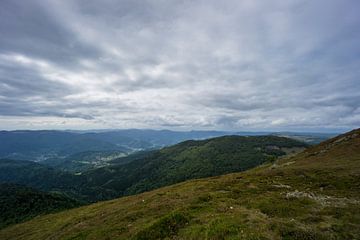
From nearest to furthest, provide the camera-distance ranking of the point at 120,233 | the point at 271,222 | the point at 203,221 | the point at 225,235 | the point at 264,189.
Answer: the point at 225,235 → the point at 271,222 → the point at 203,221 → the point at 120,233 → the point at 264,189

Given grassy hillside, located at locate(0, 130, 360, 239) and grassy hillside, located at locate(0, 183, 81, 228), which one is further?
grassy hillside, located at locate(0, 183, 81, 228)

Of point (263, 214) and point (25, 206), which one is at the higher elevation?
point (263, 214)

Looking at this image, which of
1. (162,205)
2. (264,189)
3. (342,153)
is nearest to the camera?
(162,205)

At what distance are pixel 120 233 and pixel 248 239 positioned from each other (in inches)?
542

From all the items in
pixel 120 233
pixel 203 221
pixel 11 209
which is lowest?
pixel 11 209

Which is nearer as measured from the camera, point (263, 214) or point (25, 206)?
point (263, 214)

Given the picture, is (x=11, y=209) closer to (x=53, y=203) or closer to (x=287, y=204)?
(x=53, y=203)

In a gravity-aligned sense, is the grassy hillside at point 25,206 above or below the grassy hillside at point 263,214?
below

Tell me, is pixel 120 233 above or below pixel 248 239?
below

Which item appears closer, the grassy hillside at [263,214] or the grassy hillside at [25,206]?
the grassy hillside at [263,214]

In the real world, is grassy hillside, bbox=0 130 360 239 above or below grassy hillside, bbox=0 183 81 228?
above

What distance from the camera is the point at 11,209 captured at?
160 m

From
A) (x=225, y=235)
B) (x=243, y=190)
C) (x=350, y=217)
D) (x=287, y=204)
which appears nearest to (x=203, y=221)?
(x=225, y=235)

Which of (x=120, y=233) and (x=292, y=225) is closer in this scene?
(x=292, y=225)
